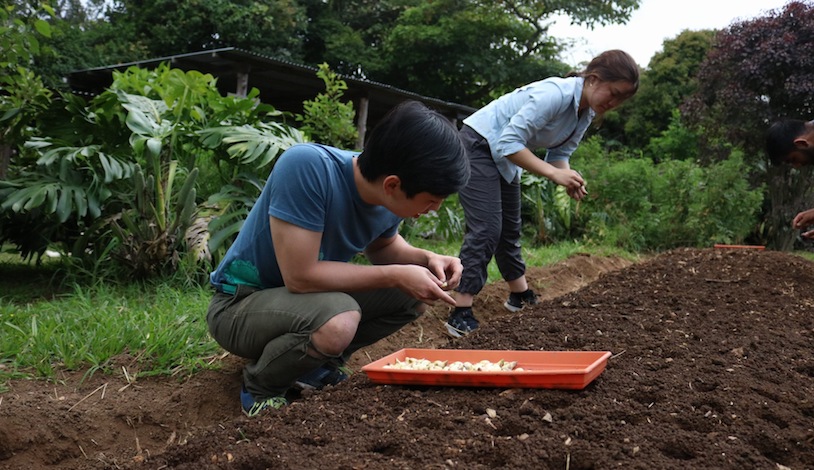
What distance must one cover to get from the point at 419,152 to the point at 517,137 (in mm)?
1560

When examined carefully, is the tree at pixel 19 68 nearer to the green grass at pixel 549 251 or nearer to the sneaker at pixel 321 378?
the sneaker at pixel 321 378

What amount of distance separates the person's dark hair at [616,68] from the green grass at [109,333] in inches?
87.4

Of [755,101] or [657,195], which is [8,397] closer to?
[657,195]

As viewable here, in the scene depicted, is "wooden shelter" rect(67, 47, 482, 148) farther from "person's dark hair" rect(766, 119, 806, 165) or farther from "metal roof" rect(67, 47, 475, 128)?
"person's dark hair" rect(766, 119, 806, 165)

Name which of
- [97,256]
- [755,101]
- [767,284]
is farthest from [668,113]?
[97,256]

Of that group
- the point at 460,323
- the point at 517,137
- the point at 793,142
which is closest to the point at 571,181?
the point at 517,137

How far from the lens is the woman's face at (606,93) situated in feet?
11.7

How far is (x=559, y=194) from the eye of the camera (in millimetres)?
8133

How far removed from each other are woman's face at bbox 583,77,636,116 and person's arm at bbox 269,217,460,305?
1.75 m

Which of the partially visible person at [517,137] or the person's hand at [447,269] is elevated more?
the partially visible person at [517,137]

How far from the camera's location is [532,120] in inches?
139

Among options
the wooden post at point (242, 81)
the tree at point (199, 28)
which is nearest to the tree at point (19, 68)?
the wooden post at point (242, 81)

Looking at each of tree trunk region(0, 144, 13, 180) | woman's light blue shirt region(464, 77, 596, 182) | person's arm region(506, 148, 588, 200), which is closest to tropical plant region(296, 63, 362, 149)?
tree trunk region(0, 144, 13, 180)

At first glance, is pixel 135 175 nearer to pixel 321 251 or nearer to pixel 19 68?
pixel 19 68
